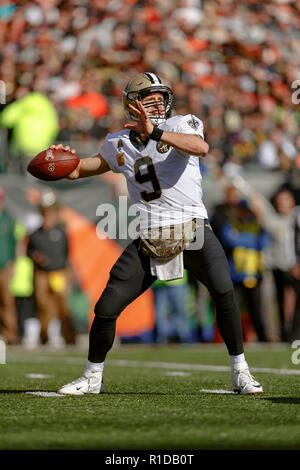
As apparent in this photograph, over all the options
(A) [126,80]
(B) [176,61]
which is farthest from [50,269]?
(B) [176,61]

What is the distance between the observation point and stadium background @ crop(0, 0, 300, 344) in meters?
10.8

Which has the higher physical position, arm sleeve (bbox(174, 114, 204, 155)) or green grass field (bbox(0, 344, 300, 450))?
arm sleeve (bbox(174, 114, 204, 155))

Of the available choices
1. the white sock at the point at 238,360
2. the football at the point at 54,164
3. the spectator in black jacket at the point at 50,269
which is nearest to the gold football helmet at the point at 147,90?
the football at the point at 54,164

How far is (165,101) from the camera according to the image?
4816 millimetres

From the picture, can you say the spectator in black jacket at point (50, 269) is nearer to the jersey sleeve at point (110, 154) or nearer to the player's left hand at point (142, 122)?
the jersey sleeve at point (110, 154)

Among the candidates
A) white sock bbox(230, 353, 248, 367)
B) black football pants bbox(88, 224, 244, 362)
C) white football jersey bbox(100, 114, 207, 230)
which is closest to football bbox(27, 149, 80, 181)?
white football jersey bbox(100, 114, 207, 230)

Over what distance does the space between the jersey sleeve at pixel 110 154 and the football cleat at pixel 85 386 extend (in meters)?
1.15

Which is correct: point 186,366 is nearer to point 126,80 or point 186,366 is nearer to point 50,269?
point 50,269

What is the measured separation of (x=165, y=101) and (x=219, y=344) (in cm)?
591

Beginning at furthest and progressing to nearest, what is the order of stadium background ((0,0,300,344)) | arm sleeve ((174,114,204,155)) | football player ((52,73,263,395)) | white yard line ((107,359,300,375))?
stadium background ((0,0,300,344)) → white yard line ((107,359,300,375)) → football player ((52,73,263,395)) → arm sleeve ((174,114,204,155))

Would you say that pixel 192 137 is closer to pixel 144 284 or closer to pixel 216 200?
pixel 144 284

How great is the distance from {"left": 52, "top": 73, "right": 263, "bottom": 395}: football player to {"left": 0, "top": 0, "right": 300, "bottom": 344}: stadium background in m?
5.64

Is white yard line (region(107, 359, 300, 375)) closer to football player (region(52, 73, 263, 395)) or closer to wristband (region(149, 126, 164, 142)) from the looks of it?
football player (region(52, 73, 263, 395))
